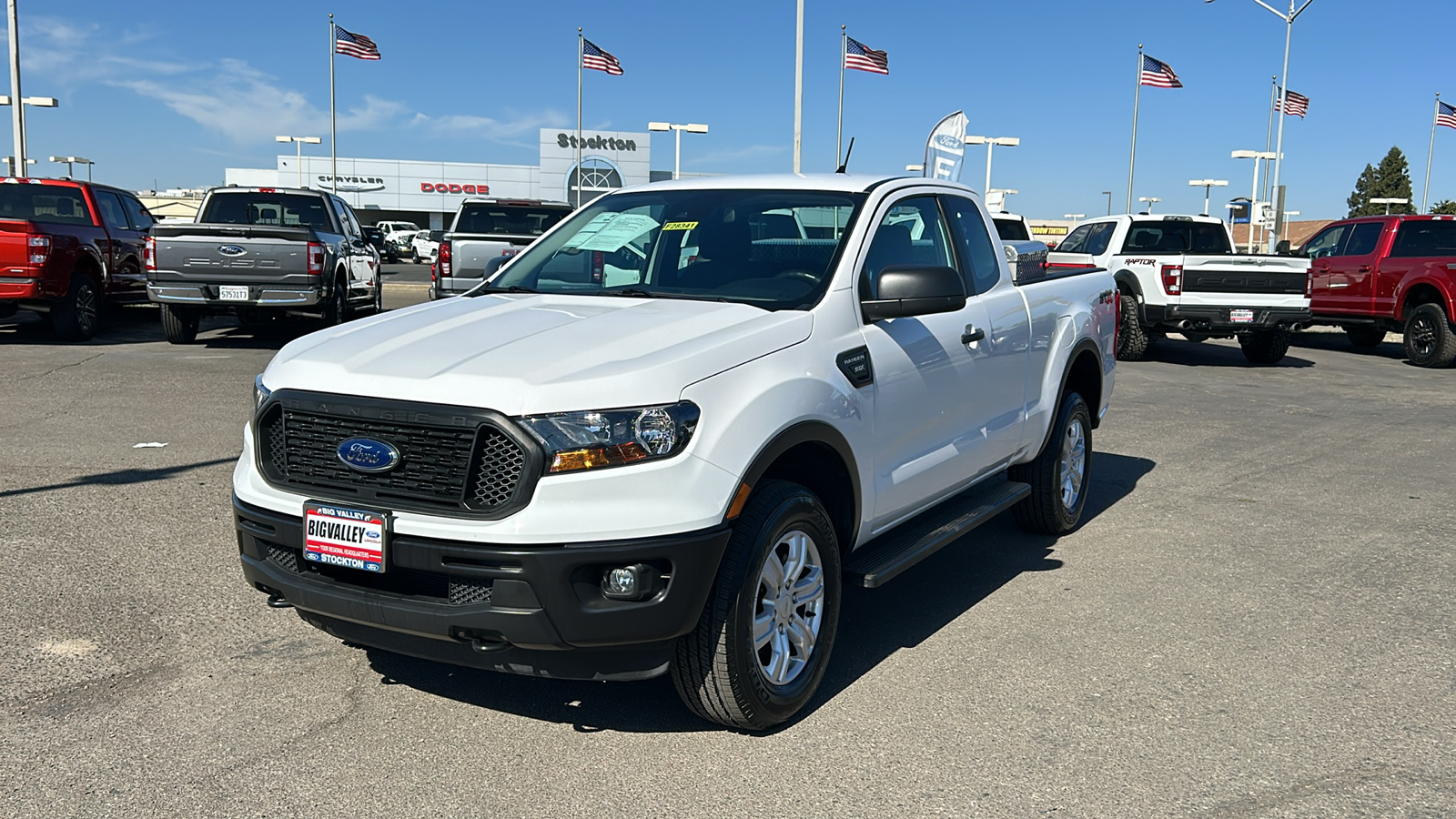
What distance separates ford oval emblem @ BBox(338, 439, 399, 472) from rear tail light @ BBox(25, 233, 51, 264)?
12265 millimetres

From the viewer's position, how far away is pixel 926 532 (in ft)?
16.3

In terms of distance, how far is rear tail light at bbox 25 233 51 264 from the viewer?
1367 centimetres

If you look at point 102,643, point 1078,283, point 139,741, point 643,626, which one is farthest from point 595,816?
point 1078,283

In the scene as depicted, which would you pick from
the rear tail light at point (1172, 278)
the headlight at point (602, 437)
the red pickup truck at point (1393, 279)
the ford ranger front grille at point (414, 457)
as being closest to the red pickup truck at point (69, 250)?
the ford ranger front grille at point (414, 457)

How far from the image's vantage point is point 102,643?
4.57 meters

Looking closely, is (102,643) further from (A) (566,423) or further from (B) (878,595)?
(B) (878,595)

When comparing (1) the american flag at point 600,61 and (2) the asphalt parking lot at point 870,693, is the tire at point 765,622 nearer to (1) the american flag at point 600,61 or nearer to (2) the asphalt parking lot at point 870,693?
(2) the asphalt parking lot at point 870,693

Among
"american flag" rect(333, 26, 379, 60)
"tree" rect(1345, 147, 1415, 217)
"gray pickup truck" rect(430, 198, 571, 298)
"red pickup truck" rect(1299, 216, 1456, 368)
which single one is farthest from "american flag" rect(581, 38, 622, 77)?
"tree" rect(1345, 147, 1415, 217)

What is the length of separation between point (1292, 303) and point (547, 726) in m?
13.8

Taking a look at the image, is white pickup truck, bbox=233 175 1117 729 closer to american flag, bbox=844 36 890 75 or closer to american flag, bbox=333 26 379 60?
american flag, bbox=844 36 890 75

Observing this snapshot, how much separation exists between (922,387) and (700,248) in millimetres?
1073

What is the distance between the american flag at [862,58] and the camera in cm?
2990

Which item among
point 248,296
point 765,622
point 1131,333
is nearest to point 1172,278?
point 1131,333

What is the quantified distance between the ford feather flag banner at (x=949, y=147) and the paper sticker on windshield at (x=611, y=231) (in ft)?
57.4
